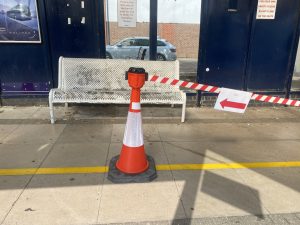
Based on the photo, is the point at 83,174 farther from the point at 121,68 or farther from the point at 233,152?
the point at 121,68

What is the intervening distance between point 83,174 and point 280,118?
4034mm

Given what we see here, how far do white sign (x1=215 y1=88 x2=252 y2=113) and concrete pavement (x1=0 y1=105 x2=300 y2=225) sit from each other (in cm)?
61

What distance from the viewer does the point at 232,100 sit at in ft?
12.0

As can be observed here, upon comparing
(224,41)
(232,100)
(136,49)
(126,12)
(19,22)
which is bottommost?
(232,100)

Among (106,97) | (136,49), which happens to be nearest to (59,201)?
(106,97)

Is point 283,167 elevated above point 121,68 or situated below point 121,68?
below

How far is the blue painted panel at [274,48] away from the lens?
5.31 m

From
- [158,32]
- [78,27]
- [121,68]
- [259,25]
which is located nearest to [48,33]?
[78,27]

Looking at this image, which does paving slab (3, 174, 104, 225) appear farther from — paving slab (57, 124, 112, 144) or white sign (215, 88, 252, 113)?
white sign (215, 88, 252, 113)

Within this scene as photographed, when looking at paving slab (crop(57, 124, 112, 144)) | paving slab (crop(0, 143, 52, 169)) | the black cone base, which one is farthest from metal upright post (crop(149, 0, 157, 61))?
the black cone base

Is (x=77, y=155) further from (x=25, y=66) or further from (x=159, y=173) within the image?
(x=25, y=66)

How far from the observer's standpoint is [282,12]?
529 centimetres

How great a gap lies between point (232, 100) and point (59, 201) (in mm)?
2516

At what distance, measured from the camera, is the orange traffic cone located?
2889mm
